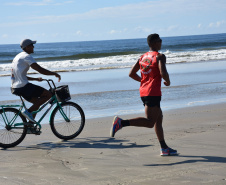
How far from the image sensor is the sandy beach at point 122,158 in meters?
4.21

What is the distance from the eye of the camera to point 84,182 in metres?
4.11

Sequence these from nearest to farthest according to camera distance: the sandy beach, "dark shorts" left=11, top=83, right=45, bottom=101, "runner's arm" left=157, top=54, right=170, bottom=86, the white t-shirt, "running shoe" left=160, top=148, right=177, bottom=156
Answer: the sandy beach
"runner's arm" left=157, top=54, right=170, bottom=86
"running shoe" left=160, top=148, right=177, bottom=156
the white t-shirt
"dark shorts" left=11, top=83, right=45, bottom=101

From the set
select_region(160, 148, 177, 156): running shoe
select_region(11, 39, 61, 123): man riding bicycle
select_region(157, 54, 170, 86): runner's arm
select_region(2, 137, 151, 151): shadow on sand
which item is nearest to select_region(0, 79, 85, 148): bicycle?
select_region(11, 39, 61, 123): man riding bicycle

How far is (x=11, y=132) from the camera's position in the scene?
6.31m

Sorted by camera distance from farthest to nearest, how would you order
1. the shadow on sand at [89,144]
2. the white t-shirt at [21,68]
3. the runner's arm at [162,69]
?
the white t-shirt at [21,68] → the shadow on sand at [89,144] → the runner's arm at [162,69]

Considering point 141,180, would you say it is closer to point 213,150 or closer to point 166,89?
point 213,150

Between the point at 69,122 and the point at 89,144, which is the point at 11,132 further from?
the point at 89,144

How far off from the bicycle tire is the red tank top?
7.79 feet

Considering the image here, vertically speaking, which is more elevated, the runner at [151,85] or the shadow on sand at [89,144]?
the runner at [151,85]

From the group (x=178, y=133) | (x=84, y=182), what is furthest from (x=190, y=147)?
(x=84, y=182)

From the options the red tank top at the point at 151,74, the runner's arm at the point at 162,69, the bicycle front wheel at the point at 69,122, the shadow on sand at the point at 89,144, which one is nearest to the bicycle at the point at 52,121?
the bicycle front wheel at the point at 69,122

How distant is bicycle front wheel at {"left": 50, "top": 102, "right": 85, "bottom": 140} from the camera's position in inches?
264

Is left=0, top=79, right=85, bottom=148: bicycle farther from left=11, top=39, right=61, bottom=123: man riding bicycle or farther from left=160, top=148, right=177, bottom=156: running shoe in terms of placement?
left=160, top=148, right=177, bottom=156: running shoe

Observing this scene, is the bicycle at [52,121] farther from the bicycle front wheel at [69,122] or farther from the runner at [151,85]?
the runner at [151,85]
